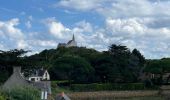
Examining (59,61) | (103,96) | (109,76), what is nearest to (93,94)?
(103,96)

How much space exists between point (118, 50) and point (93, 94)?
15.1 meters

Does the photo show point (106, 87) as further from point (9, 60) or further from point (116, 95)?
point (9, 60)

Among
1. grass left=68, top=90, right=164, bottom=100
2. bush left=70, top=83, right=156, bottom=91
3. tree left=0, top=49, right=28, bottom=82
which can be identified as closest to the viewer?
tree left=0, top=49, right=28, bottom=82

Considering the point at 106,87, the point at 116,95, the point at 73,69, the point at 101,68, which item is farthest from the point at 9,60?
the point at 101,68

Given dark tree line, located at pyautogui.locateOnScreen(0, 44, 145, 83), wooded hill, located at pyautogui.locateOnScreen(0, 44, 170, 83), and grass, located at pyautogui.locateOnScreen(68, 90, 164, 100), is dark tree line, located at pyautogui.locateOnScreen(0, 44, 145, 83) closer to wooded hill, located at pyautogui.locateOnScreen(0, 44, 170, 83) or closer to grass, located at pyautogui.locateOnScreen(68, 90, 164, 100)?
wooded hill, located at pyautogui.locateOnScreen(0, 44, 170, 83)

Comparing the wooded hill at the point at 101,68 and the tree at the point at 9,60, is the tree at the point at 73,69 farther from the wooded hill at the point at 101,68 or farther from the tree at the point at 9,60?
A: the tree at the point at 9,60

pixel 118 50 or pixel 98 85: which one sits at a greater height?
pixel 118 50

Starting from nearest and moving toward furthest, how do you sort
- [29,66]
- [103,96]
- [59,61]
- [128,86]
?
[29,66]
[103,96]
[128,86]
[59,61]

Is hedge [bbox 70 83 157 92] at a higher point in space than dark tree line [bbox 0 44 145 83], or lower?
lower

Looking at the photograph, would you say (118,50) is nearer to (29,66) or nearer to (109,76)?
(109,76)

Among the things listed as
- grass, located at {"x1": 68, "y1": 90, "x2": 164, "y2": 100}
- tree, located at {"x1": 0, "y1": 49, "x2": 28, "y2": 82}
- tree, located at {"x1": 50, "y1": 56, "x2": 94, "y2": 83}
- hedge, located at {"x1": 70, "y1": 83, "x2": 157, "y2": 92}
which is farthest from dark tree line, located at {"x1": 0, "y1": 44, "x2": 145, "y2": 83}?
Result: tree, located at {"x1": 0, "y1": 49, "x2": 28, "y2": 82}

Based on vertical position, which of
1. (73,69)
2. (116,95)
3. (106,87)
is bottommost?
(116,95)

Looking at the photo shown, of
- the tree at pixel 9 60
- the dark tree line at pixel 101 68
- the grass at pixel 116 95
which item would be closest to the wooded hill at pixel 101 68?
the dark tree line at pixel 101 68

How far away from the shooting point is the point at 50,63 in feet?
317
